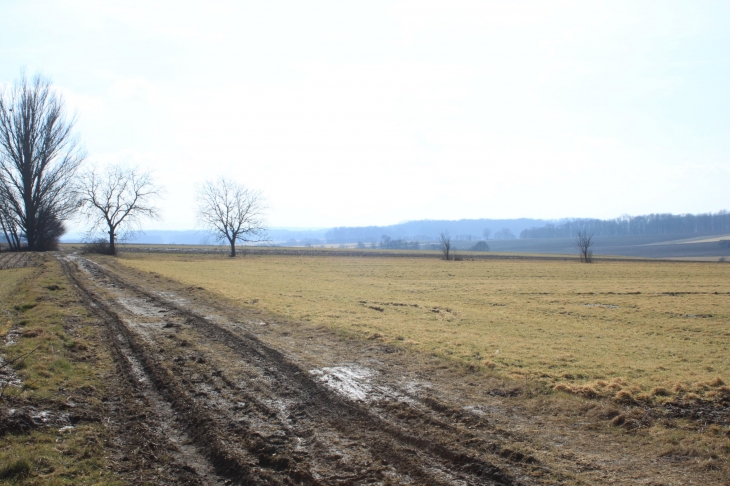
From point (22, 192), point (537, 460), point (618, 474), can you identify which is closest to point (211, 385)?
point (537, 460)

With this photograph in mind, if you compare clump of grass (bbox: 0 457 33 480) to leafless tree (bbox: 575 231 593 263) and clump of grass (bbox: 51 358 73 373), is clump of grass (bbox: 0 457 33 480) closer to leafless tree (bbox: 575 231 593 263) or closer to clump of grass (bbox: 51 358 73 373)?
clump of grass (bbox: 51 358 73 373)

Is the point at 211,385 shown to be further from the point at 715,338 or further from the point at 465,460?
the point at 715,338

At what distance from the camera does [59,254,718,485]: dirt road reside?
506cm

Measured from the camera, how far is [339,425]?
20.7ft

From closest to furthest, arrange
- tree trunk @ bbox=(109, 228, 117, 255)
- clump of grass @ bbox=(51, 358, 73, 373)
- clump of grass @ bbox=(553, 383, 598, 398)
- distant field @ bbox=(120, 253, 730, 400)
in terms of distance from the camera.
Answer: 1. clump of grass @ bbox=(553, 383, 598, 398)
2. clump of grass @ bbox=(51, 358, 73, 373)
3. distant field @ bbox=(120, 253, 730, 400)
4. tree trunk @ bbox=(109, 228, 117, 255)

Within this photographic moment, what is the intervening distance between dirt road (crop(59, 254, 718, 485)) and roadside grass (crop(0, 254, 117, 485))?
387mm

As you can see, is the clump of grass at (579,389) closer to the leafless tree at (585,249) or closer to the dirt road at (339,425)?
the dirt road at (339,425)

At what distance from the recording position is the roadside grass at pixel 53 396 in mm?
5012

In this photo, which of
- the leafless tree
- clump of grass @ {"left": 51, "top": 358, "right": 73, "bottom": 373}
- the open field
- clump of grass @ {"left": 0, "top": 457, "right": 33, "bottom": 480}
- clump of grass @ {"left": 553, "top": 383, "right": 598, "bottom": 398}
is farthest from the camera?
the leafless tree

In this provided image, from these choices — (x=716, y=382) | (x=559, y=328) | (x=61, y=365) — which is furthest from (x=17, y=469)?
(x=559, y=328)

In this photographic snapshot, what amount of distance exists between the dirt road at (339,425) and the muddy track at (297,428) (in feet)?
0.06

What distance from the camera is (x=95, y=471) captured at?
5.02m

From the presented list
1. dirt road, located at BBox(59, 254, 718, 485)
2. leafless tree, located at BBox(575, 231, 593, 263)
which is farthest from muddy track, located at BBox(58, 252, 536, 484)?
leafless tree, located at BBox(575, 231, 593, 263)

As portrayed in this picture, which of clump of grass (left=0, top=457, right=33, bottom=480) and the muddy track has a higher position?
clump of grass (left=0, top=457, right=33, bottom=480)
